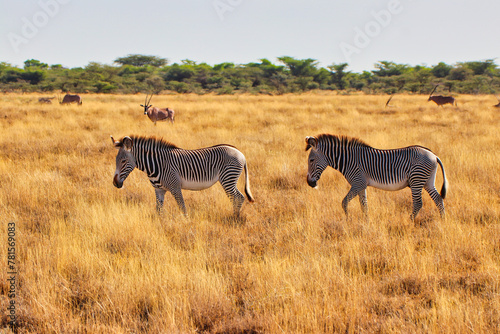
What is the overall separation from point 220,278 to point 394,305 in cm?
173

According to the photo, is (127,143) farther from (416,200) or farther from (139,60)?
(139,60)

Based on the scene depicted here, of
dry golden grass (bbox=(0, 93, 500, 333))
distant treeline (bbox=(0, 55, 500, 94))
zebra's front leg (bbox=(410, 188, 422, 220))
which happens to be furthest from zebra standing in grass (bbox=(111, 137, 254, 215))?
distant treeline (bbox=(0, 55, 500, 94))

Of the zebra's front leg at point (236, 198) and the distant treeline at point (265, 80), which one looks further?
the distant treeline at point (265, 80)

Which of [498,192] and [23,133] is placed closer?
[498,192]

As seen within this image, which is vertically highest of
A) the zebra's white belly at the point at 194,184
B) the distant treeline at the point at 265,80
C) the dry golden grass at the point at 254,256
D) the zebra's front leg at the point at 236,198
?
the distant treeline at the point at 265,80

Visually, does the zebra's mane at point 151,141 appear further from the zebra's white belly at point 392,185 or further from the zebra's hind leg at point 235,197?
the zebra's white belly at point 392,185

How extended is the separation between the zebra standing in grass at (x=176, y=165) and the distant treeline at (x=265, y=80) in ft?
118

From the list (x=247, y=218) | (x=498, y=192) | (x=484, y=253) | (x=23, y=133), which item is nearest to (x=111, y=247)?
(x=247, y=218)

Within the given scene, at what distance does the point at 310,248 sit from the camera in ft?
16.2

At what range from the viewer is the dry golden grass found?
339cm

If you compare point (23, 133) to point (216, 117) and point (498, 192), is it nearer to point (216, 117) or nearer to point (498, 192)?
point (216, 117)

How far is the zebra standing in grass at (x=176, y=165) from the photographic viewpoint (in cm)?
600

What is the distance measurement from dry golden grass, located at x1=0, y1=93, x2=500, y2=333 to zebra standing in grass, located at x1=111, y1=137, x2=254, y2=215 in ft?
1.58

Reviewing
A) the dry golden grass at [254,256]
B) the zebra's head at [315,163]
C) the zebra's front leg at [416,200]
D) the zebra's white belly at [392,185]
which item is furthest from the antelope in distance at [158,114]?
the zebra's front leg at [416,200]
